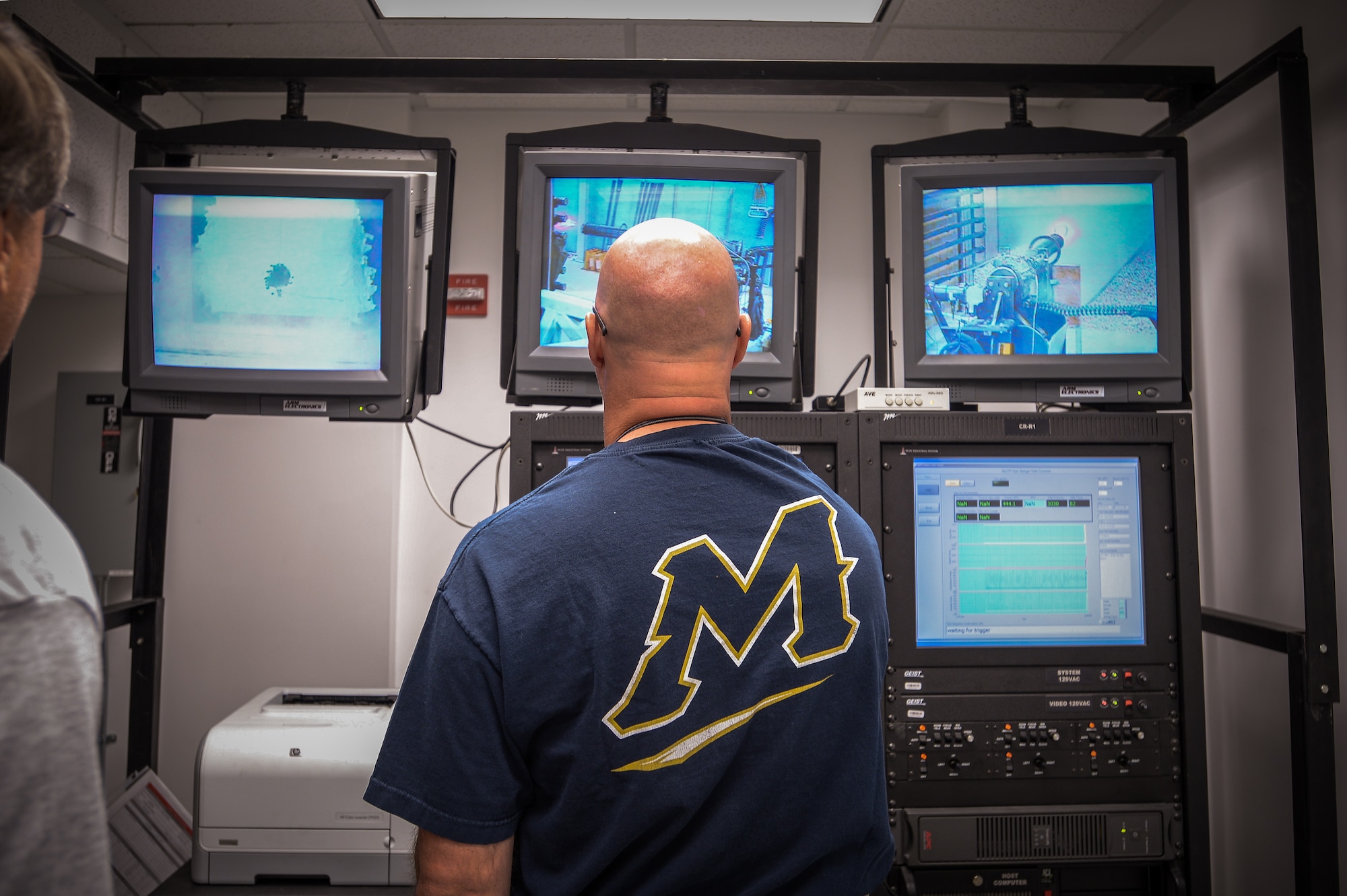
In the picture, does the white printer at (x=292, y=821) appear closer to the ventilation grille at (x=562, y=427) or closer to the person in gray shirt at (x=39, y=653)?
the ventilation grille at (x=562, y=427)

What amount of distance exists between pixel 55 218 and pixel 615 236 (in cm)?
107

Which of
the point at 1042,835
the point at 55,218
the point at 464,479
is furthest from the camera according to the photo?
the point at 464,479

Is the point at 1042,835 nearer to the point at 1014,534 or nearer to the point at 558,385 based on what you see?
the point at 1014,534

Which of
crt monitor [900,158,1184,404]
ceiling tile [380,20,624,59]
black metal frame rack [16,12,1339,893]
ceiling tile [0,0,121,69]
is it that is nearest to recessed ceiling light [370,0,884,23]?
ceiling tile [380,20,624,59]

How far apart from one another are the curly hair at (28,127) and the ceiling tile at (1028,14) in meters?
2.32

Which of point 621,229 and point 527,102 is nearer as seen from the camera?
point 621,229

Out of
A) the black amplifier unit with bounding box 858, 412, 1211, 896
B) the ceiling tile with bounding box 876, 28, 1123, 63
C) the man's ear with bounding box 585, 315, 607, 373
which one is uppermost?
the ceiling tile with bounding box 876, 28, 1123, 63

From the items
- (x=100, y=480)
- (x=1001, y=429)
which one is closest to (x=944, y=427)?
(x=1001, y=429)

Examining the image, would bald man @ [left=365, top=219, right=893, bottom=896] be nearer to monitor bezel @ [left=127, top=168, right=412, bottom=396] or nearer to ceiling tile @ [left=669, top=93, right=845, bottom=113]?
monitor bezel @ [left=127, top=168, right=412, bottom=396]

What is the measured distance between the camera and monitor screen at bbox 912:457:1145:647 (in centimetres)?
156

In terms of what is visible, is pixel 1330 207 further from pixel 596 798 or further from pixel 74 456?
pixel 74 456

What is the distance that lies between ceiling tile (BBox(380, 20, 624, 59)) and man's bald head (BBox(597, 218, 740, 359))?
178cm

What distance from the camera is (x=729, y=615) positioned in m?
0.78

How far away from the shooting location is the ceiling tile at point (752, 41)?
2377 millimetres
